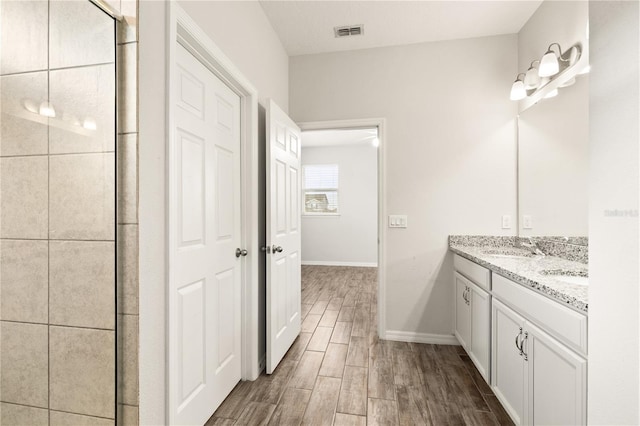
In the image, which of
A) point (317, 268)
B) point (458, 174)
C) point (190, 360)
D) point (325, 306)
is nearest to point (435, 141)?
point (458, 174)

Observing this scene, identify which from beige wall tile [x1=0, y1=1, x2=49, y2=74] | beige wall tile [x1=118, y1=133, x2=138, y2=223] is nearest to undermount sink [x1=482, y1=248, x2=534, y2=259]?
beige wall tile [x1=118, y1=133, x2=138, y2=223]

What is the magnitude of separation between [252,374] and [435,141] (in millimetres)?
2441

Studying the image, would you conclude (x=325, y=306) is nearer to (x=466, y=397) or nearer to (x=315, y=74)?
(x=466, y=397)

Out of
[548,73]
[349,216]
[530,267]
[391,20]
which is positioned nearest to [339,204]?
[349,216]

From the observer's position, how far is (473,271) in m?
2.17

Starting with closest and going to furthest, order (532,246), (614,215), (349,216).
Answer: (614,215)
(532,246)
(349,216)

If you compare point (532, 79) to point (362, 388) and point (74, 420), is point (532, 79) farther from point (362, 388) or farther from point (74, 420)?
point (74, 420)

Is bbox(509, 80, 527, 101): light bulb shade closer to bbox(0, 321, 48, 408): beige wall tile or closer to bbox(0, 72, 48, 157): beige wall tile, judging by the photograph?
bbox(0, 72, 48, 157): beige wall tile

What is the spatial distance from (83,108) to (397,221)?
2.42m

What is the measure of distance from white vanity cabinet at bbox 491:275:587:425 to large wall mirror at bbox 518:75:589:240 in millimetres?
783

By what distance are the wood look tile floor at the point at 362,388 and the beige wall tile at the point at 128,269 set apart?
102 centimetres

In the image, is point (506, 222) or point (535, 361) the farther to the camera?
point (506, 222)

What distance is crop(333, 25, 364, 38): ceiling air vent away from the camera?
2584mm

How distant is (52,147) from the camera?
0.94 metres
